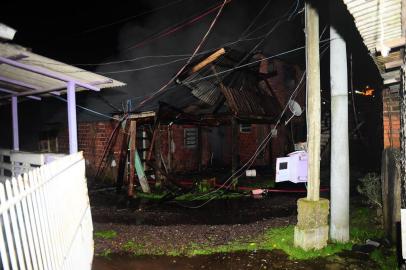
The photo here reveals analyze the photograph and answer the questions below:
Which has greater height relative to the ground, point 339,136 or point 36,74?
point 36,74

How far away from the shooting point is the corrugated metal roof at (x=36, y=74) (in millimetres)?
5395

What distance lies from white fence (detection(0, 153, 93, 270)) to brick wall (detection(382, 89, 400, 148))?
6.53 metres

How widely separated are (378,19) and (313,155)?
9.15ft

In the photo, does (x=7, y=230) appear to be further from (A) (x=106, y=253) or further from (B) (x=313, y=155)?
(B) (x=313, y=155)

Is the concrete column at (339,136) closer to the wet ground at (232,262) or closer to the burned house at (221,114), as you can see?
the wet ground at (232,262)

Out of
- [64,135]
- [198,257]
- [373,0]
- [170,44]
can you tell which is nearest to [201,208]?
[198,257]

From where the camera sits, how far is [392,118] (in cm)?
671

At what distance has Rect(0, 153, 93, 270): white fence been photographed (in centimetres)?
242

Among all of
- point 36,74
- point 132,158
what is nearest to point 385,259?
point 36,74

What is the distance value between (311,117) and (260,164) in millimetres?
10880

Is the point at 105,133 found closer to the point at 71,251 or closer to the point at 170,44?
the point at 170,44

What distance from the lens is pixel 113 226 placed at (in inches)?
307

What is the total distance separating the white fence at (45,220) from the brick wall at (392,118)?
21.4 ft

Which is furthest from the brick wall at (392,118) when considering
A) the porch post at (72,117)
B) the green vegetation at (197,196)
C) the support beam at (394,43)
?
the porch post at (72,117)
